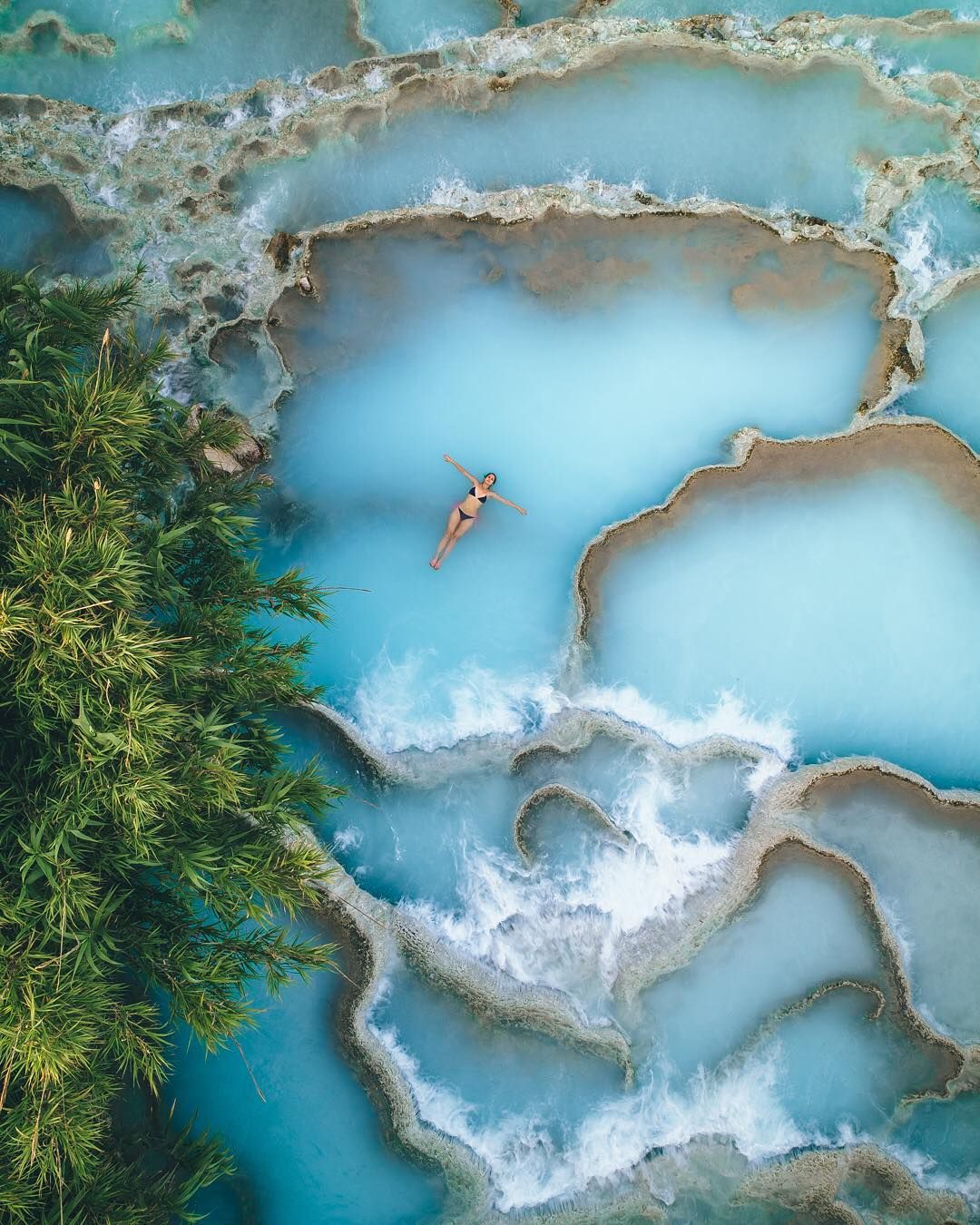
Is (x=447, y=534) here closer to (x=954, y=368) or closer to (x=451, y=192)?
(x=451, y=192)

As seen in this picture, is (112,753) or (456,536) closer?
(112,753)

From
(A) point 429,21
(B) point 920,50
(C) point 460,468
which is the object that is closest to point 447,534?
(C) point 460,468

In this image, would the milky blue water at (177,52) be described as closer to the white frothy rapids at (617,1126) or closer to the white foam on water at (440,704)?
the white foam on water at (440,704)

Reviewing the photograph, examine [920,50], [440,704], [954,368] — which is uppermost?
[920,50]

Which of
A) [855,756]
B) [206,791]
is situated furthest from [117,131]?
[855,756]

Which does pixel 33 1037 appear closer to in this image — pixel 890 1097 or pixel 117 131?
pixel 890 1097

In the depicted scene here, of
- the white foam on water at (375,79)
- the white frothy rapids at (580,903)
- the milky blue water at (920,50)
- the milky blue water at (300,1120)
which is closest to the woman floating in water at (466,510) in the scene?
the white frothy rapids at (580,903)
